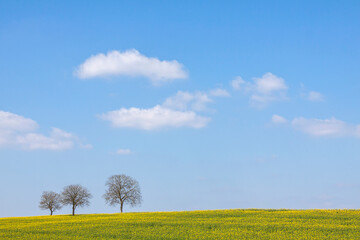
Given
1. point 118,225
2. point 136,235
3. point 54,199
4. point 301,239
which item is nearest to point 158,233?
point 136,235

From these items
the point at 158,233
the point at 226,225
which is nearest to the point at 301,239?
the point at 226,225

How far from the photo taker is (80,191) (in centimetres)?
7194

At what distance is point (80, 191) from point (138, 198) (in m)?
11.0

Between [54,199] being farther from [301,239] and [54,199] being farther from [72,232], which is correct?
[301,239]

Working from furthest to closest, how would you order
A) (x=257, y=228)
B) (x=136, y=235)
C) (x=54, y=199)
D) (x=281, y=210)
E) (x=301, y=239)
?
1. (x=54, y=199)
2. (x=281, y=210)
3. (x=257, y=228)
4. (x=136, y=235)
5. (x=301, y=239)

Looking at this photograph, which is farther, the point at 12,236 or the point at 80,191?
Answer: the point at 80,191

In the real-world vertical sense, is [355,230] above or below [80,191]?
below

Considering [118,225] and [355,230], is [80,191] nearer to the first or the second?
[118,225]

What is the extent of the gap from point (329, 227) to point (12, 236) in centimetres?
3013

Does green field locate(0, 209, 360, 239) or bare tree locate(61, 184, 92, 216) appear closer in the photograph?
green field locate(0, 209, 360, 239)

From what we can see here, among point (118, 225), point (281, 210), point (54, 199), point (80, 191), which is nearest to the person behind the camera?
point (118, 225)

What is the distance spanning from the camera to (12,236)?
35.2 metres

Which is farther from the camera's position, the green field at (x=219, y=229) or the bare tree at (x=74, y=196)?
the bare tree at (x=74, y=196)

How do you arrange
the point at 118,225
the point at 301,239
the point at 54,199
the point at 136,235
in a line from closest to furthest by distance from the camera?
the point at 301,239
the point at 136,235
the point at 118,225
the point at 54,199
